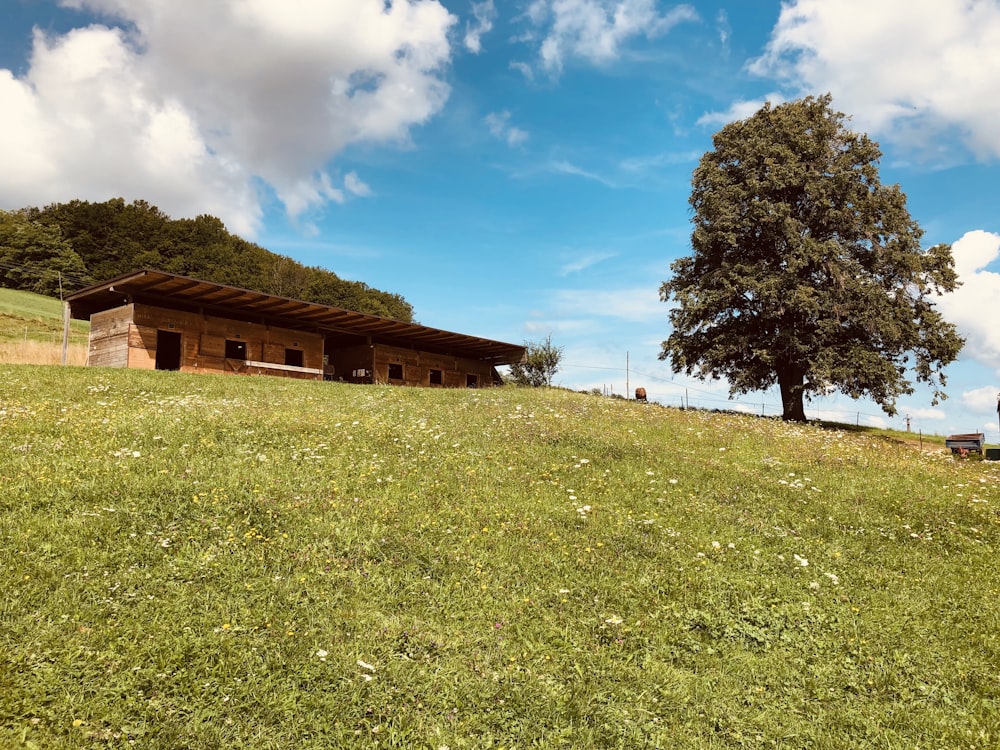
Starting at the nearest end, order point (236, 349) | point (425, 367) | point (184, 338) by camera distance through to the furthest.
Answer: point (184, 338) < point (236, 349) < point (425, 367)

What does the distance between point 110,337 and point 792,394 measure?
3449 centimetres

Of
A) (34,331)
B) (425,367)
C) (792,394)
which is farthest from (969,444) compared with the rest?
(34,331)

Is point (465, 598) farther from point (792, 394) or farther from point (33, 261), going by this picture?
point (33, 261)

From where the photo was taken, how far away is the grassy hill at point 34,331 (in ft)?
102

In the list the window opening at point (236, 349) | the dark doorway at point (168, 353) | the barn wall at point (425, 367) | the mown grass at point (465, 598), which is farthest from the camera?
the barn wall at point (425, 367)

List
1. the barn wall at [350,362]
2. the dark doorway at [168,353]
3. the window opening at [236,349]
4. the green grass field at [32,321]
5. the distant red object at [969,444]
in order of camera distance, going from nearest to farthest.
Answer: the distant red object at [969,444], the window opening at [236,349], the dark doorway at [168,353], the barn wall at [350,362], the green grass field at [32,321]

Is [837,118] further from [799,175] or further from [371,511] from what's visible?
[371,511]

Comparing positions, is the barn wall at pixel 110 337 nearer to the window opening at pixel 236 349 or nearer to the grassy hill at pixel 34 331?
the grassy hill at pixel 34 331

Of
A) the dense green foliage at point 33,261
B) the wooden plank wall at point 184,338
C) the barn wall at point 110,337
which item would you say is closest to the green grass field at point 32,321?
the dense green foliage at point 33,261

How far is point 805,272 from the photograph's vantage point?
99.2ft

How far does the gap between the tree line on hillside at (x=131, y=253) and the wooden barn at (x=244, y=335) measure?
38177mm

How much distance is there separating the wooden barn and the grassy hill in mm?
3017

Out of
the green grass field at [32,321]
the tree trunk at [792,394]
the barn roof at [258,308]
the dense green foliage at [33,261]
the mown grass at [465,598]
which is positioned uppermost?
the dense green foliage at [33,261]

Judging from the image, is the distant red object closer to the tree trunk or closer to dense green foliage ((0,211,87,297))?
the tree trunk
